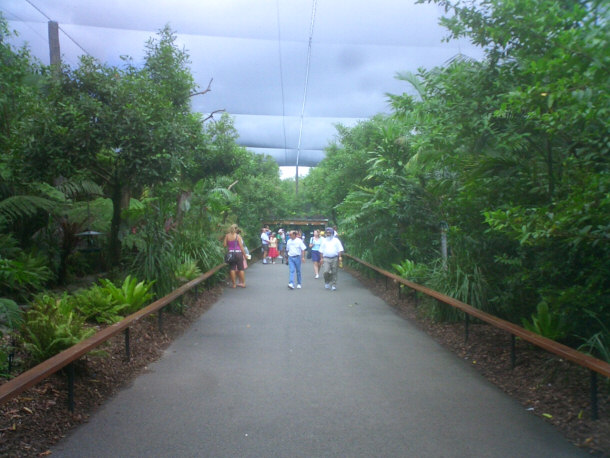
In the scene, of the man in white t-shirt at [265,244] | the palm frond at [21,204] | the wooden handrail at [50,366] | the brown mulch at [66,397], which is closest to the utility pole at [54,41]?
the palm frond at [21,204]

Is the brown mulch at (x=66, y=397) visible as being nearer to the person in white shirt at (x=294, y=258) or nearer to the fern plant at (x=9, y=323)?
the fern plant at (x=9, y=323)

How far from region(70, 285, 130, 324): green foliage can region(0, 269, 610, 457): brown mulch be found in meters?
0.34

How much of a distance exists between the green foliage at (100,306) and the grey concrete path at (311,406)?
963 mm

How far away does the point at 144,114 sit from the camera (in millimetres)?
7980

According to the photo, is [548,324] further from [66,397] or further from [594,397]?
[66,397]

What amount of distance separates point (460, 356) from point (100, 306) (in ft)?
16.9

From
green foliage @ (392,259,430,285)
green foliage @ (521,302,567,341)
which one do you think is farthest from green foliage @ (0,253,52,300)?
green foliage @ (392,259,430,285)

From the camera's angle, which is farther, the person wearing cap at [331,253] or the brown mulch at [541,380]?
the person wearing cap at [331,253]

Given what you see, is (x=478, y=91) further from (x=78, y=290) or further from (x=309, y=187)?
(x=309, y=187)

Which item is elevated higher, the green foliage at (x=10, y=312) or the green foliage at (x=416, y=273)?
the green foliage at (x=10, y=312)

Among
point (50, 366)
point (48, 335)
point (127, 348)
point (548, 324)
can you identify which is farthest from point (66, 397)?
point (548, 324)

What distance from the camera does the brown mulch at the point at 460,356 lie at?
13.9 ft

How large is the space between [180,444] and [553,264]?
435 centimetres

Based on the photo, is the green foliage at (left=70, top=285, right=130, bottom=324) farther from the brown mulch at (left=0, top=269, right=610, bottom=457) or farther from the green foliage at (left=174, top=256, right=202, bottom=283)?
the green foliage at (left=174, top=256, right=202, bottom=283)
